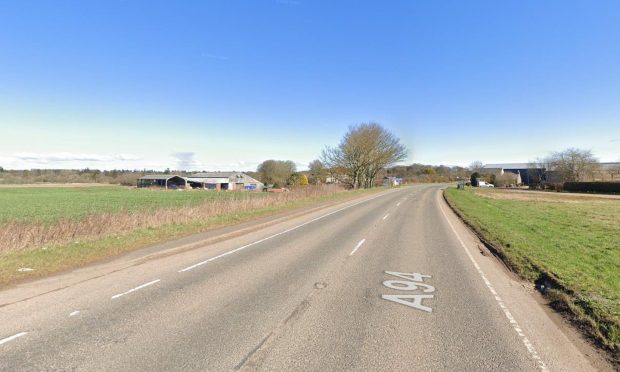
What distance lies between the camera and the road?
3.78 metres

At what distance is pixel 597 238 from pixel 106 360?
1612cm

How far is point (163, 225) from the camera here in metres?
14.9


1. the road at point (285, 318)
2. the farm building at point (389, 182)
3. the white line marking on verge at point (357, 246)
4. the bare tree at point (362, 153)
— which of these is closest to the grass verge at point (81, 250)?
the road at point (285, 318)

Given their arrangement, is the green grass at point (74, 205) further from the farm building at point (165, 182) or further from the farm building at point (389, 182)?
the farm building at point (165, 182)

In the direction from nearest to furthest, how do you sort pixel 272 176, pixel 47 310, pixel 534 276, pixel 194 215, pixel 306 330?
pixel 306 330 < pixel 47 310 < pixel 534 276 < pixel 194 215 < pixel 272 176

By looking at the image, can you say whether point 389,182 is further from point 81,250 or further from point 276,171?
point 81,250

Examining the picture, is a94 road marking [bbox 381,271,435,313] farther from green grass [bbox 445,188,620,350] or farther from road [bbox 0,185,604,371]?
green grass [bbox 445,188,620,350]

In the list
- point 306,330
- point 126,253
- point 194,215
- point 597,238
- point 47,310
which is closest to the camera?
point 306,330

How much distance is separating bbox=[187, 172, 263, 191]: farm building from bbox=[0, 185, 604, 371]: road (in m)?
105

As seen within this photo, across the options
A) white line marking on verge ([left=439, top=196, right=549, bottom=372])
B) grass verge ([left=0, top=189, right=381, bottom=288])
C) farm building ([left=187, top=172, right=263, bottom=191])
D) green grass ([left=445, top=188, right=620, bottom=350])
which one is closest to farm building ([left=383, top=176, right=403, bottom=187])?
farm building ([left=187, top=172, right=263, bottom=191])

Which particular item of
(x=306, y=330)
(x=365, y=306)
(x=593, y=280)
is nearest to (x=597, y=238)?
(x=593, y=280)

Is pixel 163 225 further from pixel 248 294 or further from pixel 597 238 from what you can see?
pixel 597 238

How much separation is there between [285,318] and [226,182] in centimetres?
11636

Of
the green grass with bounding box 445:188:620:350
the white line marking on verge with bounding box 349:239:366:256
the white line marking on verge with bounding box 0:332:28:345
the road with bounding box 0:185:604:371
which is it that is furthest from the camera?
the white line marking on verge with bounding box 349:239:366:256
